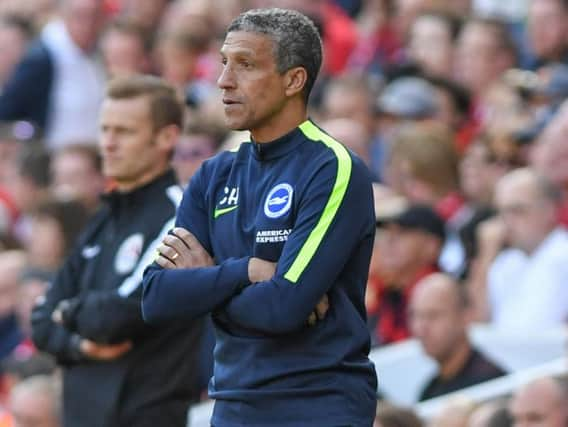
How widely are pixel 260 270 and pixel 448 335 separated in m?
3.71

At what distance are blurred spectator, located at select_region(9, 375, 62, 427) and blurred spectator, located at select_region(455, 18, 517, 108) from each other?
417 cm

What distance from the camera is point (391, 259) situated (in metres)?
8.88

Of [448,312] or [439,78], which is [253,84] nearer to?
[448,312]

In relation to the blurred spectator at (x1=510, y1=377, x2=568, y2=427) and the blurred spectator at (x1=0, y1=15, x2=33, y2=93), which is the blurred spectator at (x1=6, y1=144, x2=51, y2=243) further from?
the blurred spectator at (x1=510, y1=377, x2=568, y2=427)

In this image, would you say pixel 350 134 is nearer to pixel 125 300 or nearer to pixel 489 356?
pixel 489 356

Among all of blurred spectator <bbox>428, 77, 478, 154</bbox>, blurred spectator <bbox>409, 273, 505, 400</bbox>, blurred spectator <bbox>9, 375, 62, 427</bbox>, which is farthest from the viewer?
blurred spectator <bbox>428, 77, 478, 154</bbox>

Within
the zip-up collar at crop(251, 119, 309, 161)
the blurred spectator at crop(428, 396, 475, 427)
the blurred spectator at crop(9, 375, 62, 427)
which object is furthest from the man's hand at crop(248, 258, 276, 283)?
the blurred spectator at crop(9, 375, 62, 427)

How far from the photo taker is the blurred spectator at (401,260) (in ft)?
29.0

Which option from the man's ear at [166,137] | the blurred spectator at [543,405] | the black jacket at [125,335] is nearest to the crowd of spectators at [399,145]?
the blurred spectator at [543,405]

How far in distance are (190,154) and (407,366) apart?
2093 millimetres

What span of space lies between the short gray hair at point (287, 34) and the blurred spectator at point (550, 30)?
20.5 feet

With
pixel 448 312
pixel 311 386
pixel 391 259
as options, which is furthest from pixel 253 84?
pixel 391 259

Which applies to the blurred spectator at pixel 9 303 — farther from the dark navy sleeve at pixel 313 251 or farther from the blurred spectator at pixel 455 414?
the dark navy sleeve at pixel 313 251

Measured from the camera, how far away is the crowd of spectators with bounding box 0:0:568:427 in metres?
8.50
